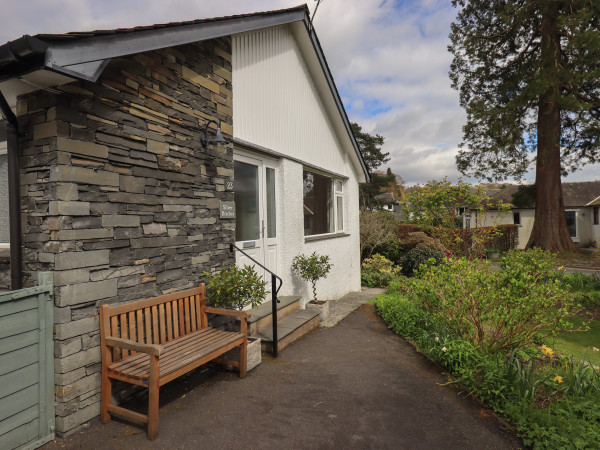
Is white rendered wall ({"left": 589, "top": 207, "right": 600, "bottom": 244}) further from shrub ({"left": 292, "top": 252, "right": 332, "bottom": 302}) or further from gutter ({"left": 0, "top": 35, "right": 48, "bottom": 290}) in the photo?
gutter ({"left": 0, "top": 35, "right": 48, "bottom": 290})

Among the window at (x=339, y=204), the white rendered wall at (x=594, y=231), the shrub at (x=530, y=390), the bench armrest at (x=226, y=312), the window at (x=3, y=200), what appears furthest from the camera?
the white rendered wall at (x=594, y=231)

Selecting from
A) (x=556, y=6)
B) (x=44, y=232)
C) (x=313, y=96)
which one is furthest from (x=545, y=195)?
(x=44, y=232)

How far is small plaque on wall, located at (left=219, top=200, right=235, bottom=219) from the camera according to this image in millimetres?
4704

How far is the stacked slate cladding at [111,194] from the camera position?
2.88 m

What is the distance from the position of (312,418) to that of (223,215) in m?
2.71

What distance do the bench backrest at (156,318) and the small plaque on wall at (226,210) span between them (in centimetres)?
102

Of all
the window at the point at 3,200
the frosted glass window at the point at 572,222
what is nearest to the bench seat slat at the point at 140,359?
the window at the point at 3,200

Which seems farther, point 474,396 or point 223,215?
point 223,215

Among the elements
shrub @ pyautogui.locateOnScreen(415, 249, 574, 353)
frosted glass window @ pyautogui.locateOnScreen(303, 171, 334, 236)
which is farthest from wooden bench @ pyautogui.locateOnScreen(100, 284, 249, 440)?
frosted glass window @ pyautogui.locateOnScreen(303, 171, 334, 236)

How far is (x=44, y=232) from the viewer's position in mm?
2898

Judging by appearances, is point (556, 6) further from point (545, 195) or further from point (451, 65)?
point (545, 195)

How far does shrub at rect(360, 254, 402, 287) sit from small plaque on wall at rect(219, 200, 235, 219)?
7.61 m

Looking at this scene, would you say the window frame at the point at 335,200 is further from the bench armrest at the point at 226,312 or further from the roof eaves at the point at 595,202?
the roof eaves at the point at 595,202

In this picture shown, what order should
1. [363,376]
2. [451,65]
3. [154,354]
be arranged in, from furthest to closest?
[451,65] → [363,376] → [154,354]
